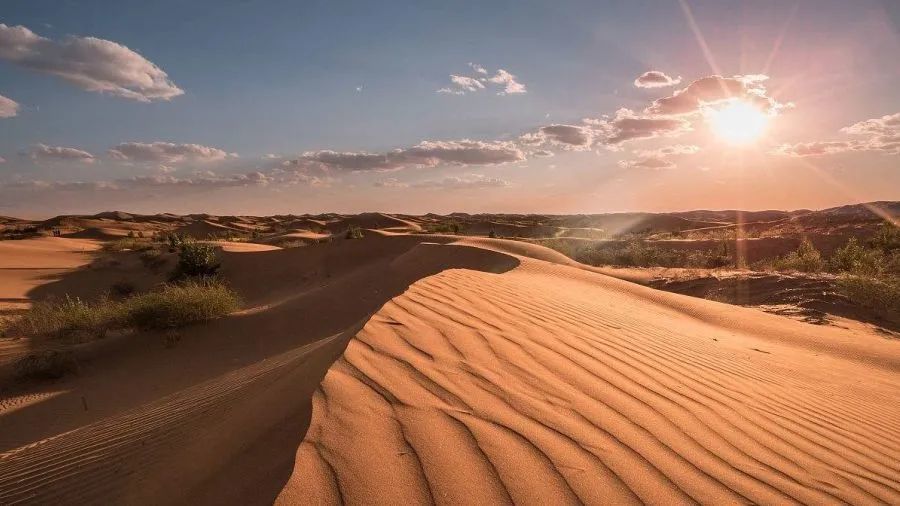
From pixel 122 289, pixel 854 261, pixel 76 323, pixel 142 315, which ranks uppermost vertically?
pixel 854 261

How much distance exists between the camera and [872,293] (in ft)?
28.8

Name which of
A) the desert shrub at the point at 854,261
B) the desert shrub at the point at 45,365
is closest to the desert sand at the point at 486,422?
the desert shrub at the point at 45,365

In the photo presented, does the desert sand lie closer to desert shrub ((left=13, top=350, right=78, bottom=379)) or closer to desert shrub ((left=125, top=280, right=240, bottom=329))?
desert shrub ((left=13, top=350, right=78, bottom=379))

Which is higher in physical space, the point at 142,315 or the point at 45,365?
the point at 142,315

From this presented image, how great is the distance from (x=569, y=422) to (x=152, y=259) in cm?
1890

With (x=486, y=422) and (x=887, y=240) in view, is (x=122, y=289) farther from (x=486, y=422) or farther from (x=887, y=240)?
(x=887, y=240)

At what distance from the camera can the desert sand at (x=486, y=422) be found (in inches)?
71.1

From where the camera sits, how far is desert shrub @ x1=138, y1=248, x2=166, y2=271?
55.0ft

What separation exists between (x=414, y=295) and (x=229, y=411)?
7.51ft

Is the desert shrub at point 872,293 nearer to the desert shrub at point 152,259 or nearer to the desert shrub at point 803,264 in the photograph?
the desert shrub at point 803,264

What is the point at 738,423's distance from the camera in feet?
8.41

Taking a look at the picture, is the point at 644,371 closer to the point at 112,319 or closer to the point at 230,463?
the point at 230,463

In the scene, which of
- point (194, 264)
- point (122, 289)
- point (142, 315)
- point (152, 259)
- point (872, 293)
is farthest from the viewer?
point (152, 259)

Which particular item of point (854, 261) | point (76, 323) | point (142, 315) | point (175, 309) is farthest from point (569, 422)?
point (854, 261)
